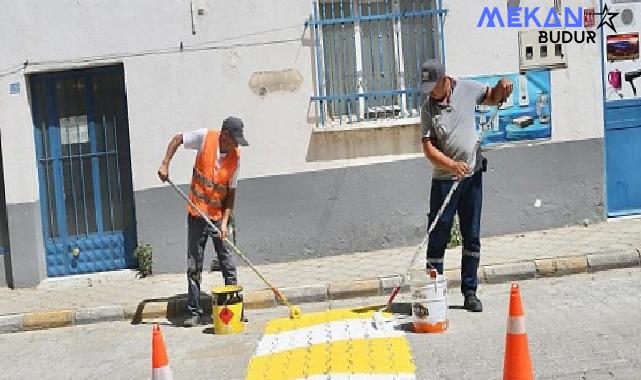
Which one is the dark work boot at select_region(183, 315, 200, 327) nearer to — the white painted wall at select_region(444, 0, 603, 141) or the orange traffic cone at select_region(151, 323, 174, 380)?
the orange traffic cone at select_region(151, 323, 174, 380)

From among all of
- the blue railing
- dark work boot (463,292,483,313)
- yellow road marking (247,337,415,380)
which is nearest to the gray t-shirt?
dark work boot (463,292,483,313)

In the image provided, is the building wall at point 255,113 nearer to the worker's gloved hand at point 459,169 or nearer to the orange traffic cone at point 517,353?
the worker's gloved hand at point 459,169

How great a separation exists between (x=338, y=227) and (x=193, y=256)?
106 inches

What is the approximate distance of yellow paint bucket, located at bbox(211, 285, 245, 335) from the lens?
789 cm

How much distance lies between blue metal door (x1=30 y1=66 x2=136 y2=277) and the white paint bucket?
482cm

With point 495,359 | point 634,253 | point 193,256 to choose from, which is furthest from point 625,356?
point 193,256

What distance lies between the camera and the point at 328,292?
9117 mm

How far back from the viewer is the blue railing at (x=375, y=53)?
35.0ft

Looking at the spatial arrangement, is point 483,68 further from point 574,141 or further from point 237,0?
point 237,0

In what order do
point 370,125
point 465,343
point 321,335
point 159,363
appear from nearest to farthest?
point 159,363 → point 465,343 → point 321,335 → point 370,125

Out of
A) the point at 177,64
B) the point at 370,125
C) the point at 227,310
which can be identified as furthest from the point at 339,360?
the point at 177,64

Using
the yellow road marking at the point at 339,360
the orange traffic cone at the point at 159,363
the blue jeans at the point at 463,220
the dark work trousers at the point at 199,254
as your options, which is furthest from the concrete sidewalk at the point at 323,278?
the orange traffic cone at the point at 159,363

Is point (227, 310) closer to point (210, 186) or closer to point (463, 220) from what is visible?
point (210, 186)

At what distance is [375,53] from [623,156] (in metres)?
3.34
